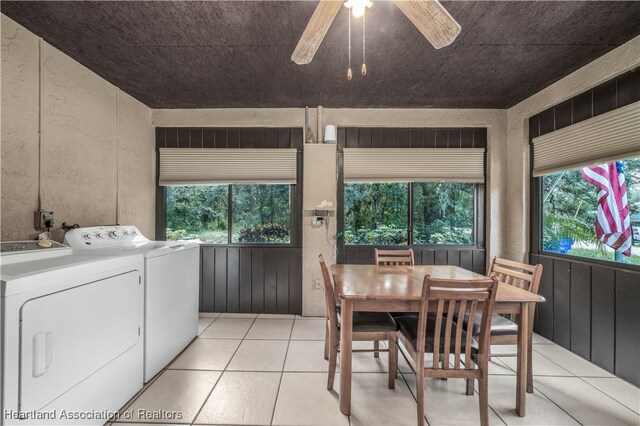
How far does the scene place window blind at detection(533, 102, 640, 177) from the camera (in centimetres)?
200

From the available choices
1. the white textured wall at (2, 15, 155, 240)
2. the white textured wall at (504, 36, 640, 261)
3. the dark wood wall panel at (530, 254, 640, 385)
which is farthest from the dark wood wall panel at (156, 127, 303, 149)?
the dark wood wall panel at (530, 254, 640, 385)

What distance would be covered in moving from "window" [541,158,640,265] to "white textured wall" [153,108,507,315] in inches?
18.7

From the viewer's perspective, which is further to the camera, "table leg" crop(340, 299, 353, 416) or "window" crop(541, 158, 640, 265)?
"window" crop(541, 158, 640, 265)

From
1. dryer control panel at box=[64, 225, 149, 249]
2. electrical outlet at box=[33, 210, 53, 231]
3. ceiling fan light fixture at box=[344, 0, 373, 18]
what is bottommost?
dryer control panel at box=[64, 225, 149, 249]

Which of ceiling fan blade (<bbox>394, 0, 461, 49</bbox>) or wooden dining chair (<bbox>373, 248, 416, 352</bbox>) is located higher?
ceiling fan blade (<bbox>394, 0, 461, 49</bbox>)

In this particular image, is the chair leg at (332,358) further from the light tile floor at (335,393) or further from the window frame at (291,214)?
the window frame at (291,214)

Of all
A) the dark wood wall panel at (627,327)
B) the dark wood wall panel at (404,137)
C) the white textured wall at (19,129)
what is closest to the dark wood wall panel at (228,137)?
the dark wood wall panel at (404,137)

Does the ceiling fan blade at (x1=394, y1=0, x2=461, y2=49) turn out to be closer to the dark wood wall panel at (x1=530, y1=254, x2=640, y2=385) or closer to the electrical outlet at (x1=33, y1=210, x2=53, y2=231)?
the dark wood wall panel at (x1=530, y1=254, x2=640, y2=385)

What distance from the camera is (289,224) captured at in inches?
132

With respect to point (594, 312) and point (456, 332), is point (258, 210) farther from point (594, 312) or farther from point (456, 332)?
point (594, 312)

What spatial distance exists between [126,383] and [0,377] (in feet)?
2.65

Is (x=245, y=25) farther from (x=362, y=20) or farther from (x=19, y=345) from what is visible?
(x=19, y=345)

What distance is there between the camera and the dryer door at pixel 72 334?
46.3 inches

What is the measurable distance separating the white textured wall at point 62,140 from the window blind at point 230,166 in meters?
0.44
